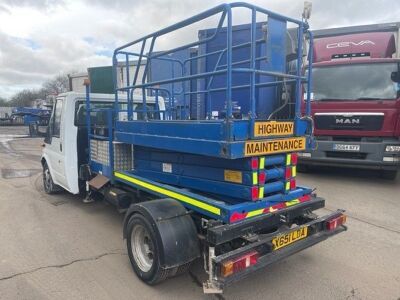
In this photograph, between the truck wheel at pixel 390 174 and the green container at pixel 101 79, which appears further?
the green container at pixel 101 79

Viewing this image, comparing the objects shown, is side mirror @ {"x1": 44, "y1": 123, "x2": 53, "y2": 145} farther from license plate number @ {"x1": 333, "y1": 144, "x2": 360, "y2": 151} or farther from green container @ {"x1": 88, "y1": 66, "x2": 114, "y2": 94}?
license plate number @ {"x1": 333, "y1": 144, "x2": 360, "y2": 151}

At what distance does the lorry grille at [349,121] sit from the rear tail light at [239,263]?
17.9 feet

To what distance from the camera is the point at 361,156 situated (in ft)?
24.8

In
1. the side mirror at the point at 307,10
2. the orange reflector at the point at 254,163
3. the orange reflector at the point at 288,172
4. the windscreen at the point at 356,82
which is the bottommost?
the orange reflector at the point at 288,172

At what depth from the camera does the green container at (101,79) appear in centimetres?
1152

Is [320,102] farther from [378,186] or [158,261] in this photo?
[158,261]

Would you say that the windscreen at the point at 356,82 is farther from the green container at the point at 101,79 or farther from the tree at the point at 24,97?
the tree at the point at 24,97

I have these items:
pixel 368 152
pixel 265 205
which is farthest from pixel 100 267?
pixel 368 152

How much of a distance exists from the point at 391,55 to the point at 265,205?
6985mm

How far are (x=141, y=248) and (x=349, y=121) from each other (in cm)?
566

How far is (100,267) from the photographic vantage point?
3.83m

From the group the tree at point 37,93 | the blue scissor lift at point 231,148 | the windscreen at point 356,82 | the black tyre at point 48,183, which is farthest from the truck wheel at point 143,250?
the tree at point 37,93

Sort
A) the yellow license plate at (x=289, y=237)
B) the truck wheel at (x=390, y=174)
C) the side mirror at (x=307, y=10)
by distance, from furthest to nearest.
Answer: the truck wheel at (x=390, y=174) < the side mirror at (x=307, y=10) < the yellow license plate at (x=289, y=237)

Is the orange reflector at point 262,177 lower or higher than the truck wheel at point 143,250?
higher
